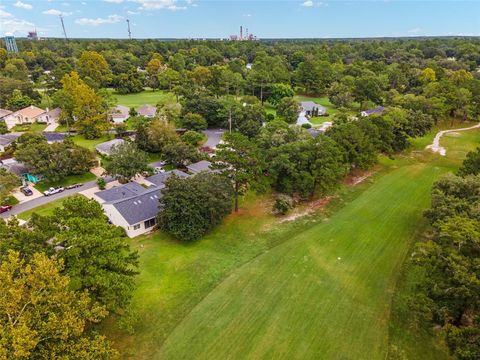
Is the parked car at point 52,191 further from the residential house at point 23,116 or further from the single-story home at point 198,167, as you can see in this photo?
the residential house at point 23,116

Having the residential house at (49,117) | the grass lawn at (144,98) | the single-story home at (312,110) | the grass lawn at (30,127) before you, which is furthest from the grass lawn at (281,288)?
the grass lawn at (144,98)

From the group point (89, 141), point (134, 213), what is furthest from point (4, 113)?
point (134, 213)

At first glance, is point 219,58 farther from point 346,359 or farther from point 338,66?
point 346,359

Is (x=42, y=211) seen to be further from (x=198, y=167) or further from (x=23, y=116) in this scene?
(x=23, y=116)

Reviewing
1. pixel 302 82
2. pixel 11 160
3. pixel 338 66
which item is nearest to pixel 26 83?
pixel 11 160

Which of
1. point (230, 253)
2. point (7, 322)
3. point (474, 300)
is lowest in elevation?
point (230, 253)
